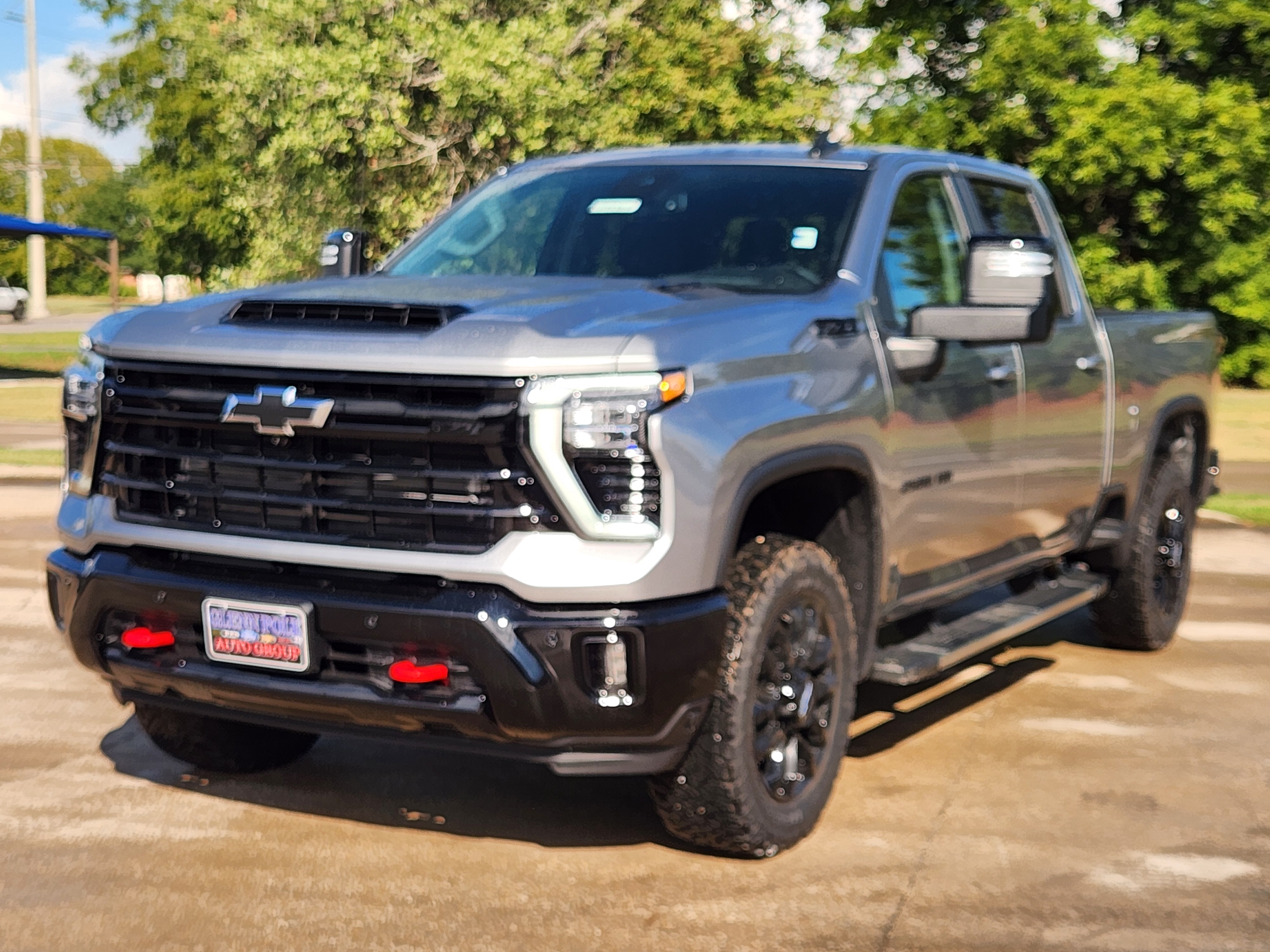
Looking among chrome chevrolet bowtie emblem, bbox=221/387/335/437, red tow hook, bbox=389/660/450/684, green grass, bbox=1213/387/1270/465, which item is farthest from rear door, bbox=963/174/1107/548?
green grass, bbox=1213/387/1270/465

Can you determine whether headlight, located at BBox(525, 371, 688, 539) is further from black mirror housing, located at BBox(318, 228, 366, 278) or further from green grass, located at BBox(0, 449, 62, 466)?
green grass, located at BBox(0, 449, 62, 466)

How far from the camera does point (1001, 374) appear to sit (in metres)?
5.91

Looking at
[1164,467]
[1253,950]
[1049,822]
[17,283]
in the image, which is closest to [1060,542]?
[1164,467]

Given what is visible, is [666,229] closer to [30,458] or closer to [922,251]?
[922,251]

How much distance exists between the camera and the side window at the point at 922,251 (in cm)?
552

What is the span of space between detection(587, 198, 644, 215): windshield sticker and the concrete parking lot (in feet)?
6.19

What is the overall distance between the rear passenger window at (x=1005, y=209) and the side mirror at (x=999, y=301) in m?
0.87

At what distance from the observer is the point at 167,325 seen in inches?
183

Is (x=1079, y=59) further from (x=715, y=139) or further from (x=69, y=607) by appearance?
(x=69, y=607)

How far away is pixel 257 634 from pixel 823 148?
8.78 feet

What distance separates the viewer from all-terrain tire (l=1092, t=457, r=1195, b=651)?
757cm

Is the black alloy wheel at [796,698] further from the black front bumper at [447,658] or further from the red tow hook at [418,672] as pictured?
the red tow hook at [418,672]

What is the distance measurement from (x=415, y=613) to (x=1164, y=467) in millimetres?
4700

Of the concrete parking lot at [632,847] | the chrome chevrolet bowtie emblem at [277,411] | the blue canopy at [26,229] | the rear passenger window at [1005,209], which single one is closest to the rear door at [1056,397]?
the rear passenger window at [1005,209]
